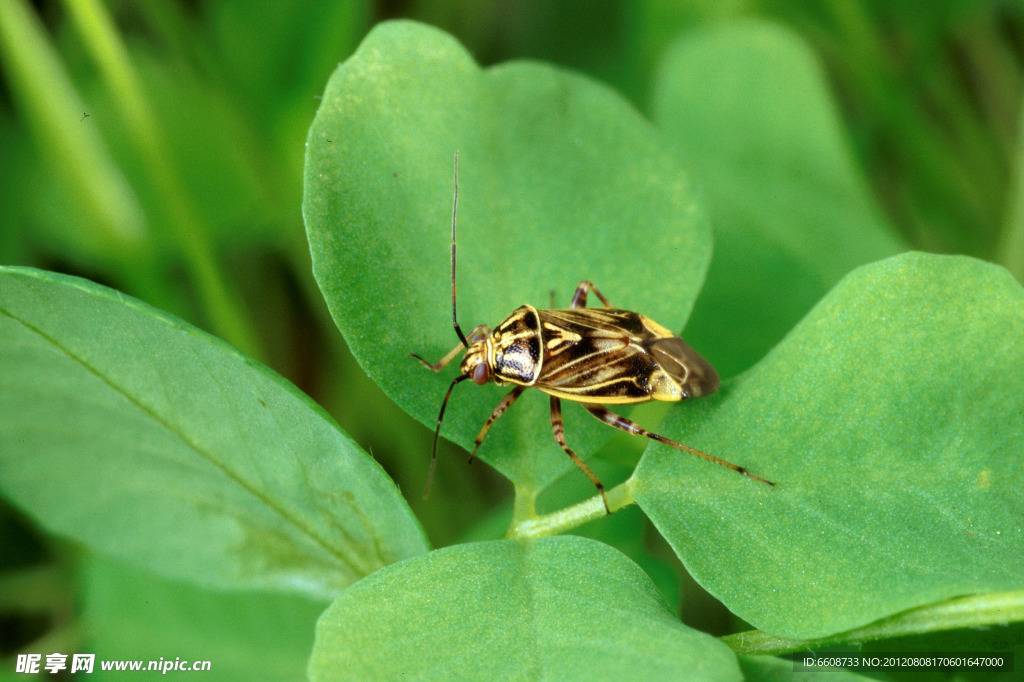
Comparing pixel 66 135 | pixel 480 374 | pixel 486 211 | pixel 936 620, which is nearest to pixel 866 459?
pixel 936 620

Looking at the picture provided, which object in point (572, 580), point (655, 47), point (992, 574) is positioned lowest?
point (572, 580)

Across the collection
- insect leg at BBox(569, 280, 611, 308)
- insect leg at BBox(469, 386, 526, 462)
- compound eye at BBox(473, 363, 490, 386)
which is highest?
insect leg at BBox(569, 280, 611, 308)

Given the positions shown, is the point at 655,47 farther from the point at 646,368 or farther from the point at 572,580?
the point at 572,580

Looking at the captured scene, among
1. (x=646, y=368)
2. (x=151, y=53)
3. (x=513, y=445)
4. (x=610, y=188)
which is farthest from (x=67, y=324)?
(x=151, y=53)

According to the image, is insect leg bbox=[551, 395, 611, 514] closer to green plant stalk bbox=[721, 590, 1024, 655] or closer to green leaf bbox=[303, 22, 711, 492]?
green leaf bbox=[303, 22, 711, 492]

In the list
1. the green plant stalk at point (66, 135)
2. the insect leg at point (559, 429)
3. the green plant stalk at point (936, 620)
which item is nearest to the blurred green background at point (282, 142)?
the green plant stalk at point (66, 135)

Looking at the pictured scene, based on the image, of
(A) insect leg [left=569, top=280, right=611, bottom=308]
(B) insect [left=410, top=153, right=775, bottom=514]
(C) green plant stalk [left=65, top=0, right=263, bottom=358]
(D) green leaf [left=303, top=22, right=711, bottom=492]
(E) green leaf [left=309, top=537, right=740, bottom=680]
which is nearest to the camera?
(E) green leaf [left=309, top=537, right=740, bottom=680]

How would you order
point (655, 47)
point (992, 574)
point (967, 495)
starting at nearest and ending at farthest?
point (992, 574)
point (967, 495)
point (655, 47)

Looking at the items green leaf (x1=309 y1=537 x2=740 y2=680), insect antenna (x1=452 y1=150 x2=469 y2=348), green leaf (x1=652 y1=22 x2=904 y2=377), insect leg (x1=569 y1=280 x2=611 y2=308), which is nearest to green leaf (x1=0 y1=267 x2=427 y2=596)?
green leaf (x1=309 y1=537 x2=740 y2=680)
